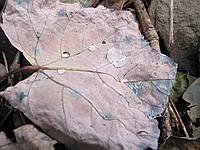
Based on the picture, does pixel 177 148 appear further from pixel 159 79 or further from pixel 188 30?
pixel 188 30

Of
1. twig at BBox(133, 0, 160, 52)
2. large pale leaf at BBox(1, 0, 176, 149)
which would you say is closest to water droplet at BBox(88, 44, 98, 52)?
large pale leaf at BBox(1, 0, 176, 149)

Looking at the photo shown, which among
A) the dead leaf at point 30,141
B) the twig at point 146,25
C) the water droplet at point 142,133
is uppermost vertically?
the twig at point 146,25

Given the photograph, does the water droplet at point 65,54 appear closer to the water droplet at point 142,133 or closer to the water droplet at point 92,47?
the water droplet at point 92,47

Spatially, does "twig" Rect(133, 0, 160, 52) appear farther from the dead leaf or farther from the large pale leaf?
the dead leaf

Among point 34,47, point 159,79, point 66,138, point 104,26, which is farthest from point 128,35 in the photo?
point 66,138

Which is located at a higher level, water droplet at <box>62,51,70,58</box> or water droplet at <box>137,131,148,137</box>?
water droplet at <box>62,51,70,58</box>

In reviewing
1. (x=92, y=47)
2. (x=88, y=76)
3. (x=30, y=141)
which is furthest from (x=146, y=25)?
(x=30, y=141)

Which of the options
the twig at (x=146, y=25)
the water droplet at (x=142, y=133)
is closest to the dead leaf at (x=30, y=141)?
the water droplet at (x=142, y=133)

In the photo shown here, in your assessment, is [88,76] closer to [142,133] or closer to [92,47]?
[92,47]
